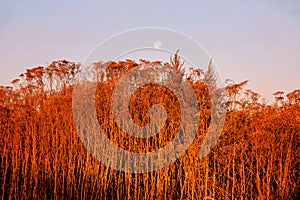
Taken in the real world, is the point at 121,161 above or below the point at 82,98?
below

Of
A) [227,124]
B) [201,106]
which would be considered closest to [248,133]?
[227,124]

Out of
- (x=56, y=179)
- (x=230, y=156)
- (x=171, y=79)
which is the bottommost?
(x=56, y=179)

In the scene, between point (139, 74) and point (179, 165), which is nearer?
point (179, 165)

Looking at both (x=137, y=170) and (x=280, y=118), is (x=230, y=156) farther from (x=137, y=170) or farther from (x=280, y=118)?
(x=137, y=170)

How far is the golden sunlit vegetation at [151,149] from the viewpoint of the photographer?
4.12 m

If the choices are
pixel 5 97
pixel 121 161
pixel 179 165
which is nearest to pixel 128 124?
pixel 121 161

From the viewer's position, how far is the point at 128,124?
14.5 feet

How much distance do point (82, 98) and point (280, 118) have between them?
212 centimetres

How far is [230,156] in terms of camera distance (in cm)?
412

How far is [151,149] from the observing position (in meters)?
4.34

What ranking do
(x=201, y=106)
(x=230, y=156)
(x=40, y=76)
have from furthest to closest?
(x=40, y=76), (x=201, y=106), (x=230, y=156)

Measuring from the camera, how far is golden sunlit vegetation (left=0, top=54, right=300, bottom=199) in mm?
4121

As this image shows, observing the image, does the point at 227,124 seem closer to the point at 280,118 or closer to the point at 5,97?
the point at 280,118

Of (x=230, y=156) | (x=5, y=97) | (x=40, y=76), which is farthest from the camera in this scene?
(x=40, y=76)
